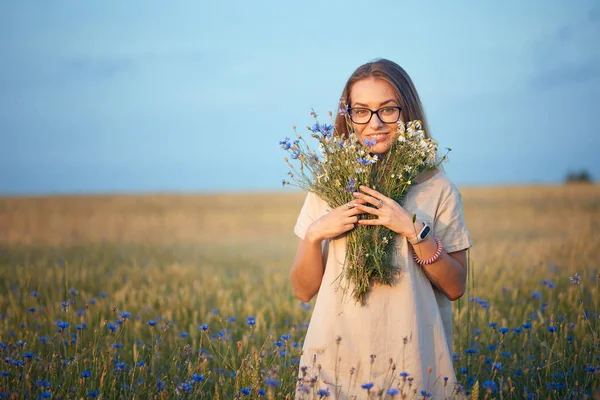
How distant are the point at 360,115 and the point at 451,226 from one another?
0.72 m

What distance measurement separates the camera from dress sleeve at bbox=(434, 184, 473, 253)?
292 centimetres

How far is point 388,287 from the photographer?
2793 millimetres

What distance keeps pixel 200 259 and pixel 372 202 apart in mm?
9564

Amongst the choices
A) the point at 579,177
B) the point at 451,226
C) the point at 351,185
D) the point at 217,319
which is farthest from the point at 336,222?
the point at 579,177

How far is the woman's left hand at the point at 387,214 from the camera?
8.73 ft

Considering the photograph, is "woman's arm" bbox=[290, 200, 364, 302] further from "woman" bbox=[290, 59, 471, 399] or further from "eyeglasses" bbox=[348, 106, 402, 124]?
"eyeglasses" bbox=[348, 106, 402, 124]

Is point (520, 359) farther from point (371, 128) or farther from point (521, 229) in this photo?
point (521, 229)

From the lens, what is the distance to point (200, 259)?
1187cm

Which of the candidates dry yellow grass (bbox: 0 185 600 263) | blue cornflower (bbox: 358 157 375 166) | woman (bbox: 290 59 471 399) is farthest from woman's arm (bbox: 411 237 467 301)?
dry yellow grass (bbox: 0 185 600 263)

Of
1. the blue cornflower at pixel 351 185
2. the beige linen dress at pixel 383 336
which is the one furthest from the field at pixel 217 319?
the blue cornflower at pixel 351 185

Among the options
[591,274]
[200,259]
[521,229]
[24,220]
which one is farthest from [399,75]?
[24,220]

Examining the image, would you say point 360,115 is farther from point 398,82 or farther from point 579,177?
point 579,177

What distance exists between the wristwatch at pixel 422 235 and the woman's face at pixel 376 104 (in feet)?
1.62

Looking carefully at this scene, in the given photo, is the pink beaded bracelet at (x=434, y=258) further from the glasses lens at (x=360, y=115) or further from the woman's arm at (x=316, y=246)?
the glasses lens at (x=360, y=115)
